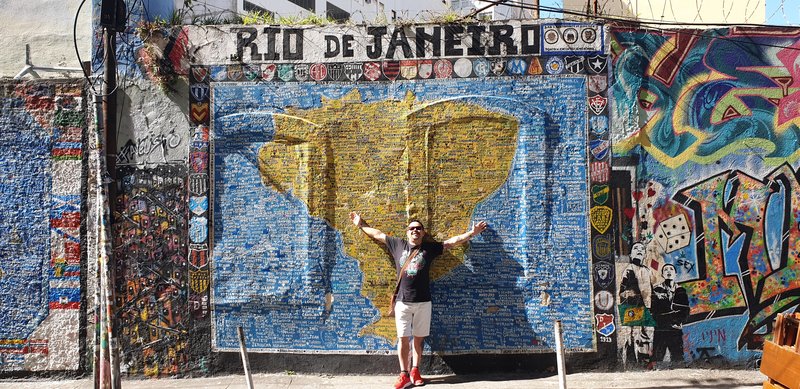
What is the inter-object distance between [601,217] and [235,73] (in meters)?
4.26

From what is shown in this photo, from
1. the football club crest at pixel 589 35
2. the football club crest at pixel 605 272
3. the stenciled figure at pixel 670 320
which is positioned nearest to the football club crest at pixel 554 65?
the football club crest at pixel 589 35

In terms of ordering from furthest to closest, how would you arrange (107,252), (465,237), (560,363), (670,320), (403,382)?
(670,320), (465,237), (403,382), (107,252), (560,363)

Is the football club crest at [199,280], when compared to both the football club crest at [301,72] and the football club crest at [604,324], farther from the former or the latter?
the football club crest at [604,324]

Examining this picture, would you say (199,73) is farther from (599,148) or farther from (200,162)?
(599,148)

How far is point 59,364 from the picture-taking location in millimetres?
7711

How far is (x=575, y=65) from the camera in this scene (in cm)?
737

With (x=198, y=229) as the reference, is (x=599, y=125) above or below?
above

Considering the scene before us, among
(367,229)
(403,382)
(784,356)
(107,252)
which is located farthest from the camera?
(367,229)

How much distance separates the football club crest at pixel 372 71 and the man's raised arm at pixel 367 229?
1495 millimetres

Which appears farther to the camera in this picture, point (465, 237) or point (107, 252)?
point (465, 237)

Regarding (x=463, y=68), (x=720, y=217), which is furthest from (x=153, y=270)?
(x=720, y=217)

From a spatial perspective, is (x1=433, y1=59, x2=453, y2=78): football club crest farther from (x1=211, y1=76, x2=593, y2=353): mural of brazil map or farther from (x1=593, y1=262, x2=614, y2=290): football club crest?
(x1=593, y1=262, x2=614, y2=290): football club crest

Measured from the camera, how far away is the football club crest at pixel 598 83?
734 centimetres

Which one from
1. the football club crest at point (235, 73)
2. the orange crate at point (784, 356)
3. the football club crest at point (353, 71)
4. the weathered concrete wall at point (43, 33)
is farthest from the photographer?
the weathered concrete wall at point (43, 33)
